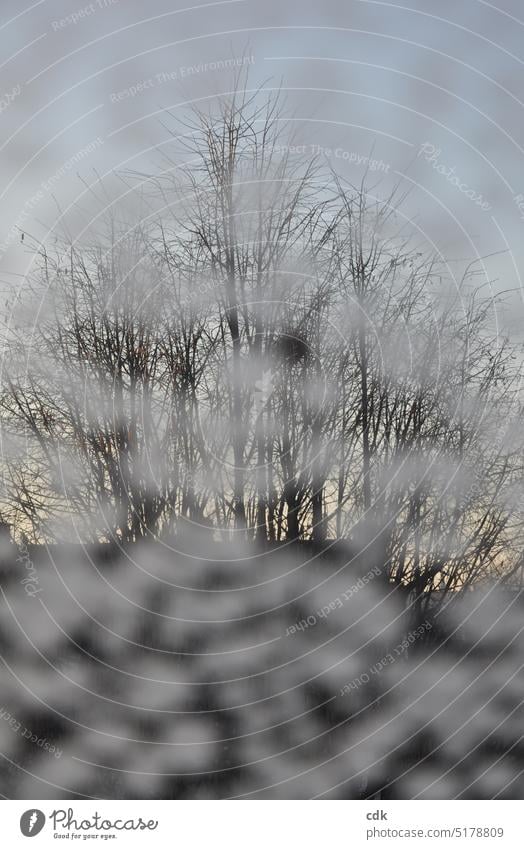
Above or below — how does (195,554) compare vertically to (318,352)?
below

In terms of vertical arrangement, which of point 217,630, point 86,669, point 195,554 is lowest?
point 86,669

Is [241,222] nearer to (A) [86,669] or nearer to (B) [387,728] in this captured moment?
(A) [86,669]

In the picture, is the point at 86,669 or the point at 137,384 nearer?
the point at 137,384

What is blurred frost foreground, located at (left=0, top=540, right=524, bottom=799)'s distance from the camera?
2969 mm

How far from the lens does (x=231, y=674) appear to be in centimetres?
304

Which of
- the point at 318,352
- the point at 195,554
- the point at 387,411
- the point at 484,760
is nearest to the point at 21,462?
the point at 195,554

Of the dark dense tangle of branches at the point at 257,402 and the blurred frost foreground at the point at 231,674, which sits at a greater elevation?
the dark dense tangle of branches at the point at 257,402

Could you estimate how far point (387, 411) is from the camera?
2.90 meters

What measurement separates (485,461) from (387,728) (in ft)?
4.12

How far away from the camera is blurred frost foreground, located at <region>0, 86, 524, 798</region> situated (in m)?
2.85

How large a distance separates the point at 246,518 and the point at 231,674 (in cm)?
72

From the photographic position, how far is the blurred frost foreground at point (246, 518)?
2854 mm

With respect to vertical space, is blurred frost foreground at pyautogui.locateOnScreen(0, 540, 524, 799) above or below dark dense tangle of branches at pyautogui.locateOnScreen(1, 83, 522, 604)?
below

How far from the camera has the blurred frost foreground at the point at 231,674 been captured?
9.74ft
